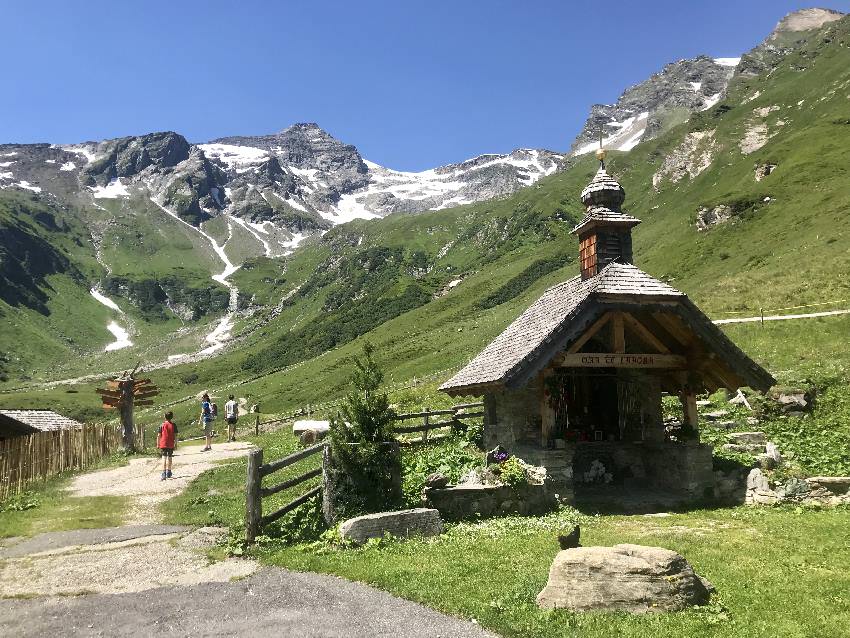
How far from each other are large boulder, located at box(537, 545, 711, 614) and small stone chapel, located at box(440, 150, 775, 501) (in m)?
7.46

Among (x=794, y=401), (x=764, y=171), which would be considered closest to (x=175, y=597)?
→ (x=794, y=401)

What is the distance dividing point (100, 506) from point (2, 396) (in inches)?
5458

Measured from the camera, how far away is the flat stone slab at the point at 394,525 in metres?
12.0

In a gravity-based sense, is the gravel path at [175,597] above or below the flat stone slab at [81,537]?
above

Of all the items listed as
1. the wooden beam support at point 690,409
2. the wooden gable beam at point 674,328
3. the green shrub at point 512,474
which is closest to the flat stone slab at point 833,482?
the wooden beam support at point 690,409

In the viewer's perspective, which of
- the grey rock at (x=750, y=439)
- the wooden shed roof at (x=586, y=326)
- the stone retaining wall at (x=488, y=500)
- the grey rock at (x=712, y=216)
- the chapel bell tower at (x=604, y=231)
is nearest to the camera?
the stone retaining wall at (x=488, y=500)

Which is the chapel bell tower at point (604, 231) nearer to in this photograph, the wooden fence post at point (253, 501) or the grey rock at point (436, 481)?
the grey rock at point (436, 481)

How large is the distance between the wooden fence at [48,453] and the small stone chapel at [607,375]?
1548cm

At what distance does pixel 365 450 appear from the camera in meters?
13.3

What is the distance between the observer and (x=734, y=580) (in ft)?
30.8

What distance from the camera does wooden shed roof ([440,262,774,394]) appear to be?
1625 centimetres

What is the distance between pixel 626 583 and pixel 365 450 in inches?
260

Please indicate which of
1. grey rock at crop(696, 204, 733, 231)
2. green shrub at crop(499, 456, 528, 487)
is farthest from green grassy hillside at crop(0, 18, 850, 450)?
green shrub at crop(499, 456, 528, 487)

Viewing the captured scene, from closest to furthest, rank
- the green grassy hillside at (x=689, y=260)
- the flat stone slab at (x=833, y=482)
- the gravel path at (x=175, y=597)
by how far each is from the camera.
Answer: the gravel path at (x=175, y=597), the flat stone slab at (x=833, y=482), the green grassy hillside at (x=689, y=260)
